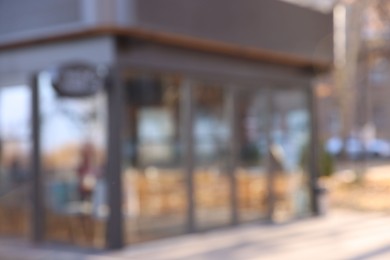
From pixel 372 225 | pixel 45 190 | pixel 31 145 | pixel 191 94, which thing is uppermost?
pixel 191 94

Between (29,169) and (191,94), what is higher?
(191,94)

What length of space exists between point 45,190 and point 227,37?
3853mm

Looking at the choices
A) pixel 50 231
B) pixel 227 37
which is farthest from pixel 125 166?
pixel 227 37

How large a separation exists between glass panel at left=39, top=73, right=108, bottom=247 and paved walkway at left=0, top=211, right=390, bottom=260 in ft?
1.52

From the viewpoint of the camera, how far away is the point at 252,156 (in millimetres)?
12289

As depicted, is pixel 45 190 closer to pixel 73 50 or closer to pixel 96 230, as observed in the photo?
pixel 96 230

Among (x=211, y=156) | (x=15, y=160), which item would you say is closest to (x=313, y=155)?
(x=211, y=156)

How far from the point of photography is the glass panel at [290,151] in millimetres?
12938

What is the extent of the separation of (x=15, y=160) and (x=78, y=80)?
2.38m

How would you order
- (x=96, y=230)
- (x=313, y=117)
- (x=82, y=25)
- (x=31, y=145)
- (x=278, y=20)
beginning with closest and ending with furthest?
1. (x=82, y=25)
2. (x=96, y=230)
3. (x=31, y=145)
4. (x=278, y=20)
5. (x=313, y=117)

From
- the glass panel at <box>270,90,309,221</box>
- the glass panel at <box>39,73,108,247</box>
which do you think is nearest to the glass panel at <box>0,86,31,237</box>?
the glass panel at <box>39,73,108,247</box>

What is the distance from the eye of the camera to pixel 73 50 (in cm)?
1016

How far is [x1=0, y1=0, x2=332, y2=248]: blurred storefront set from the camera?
971 cm

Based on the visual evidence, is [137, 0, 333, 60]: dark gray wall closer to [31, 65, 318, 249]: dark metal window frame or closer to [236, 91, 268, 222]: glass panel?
[31, 65, 318, 249]: dark metal window frame
